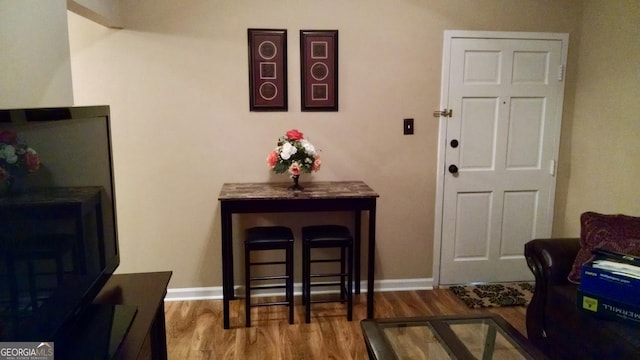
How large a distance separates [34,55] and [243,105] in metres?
1.51

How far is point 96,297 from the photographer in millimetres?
1822

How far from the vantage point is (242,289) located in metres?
3.42

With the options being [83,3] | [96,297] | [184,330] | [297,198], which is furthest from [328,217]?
[83,3]

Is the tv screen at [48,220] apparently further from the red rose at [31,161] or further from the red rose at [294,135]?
the red rose at [294,135]

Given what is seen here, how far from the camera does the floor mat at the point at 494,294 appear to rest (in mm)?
3309

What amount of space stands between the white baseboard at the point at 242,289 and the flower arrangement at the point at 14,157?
234 centimetres

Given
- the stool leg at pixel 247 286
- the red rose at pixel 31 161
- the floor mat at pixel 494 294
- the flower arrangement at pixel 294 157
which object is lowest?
the floor mat at pixel 494 294

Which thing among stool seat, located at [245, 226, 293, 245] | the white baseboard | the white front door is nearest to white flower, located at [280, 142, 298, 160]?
stool seat, located at [245, 226, 293, 245]

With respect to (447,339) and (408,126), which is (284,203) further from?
(447,339)

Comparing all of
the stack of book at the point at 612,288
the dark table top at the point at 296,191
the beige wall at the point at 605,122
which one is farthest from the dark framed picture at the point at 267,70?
the beige wall at the point at 605,122

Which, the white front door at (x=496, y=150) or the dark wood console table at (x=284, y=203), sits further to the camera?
the white front door at (x=496, y=150)

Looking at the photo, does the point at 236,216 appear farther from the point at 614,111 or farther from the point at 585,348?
the point at 614,111

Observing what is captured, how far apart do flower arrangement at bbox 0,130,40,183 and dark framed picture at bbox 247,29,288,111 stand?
2.08 meters

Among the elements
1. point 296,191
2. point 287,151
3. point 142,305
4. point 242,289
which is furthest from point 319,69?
point 142,305
